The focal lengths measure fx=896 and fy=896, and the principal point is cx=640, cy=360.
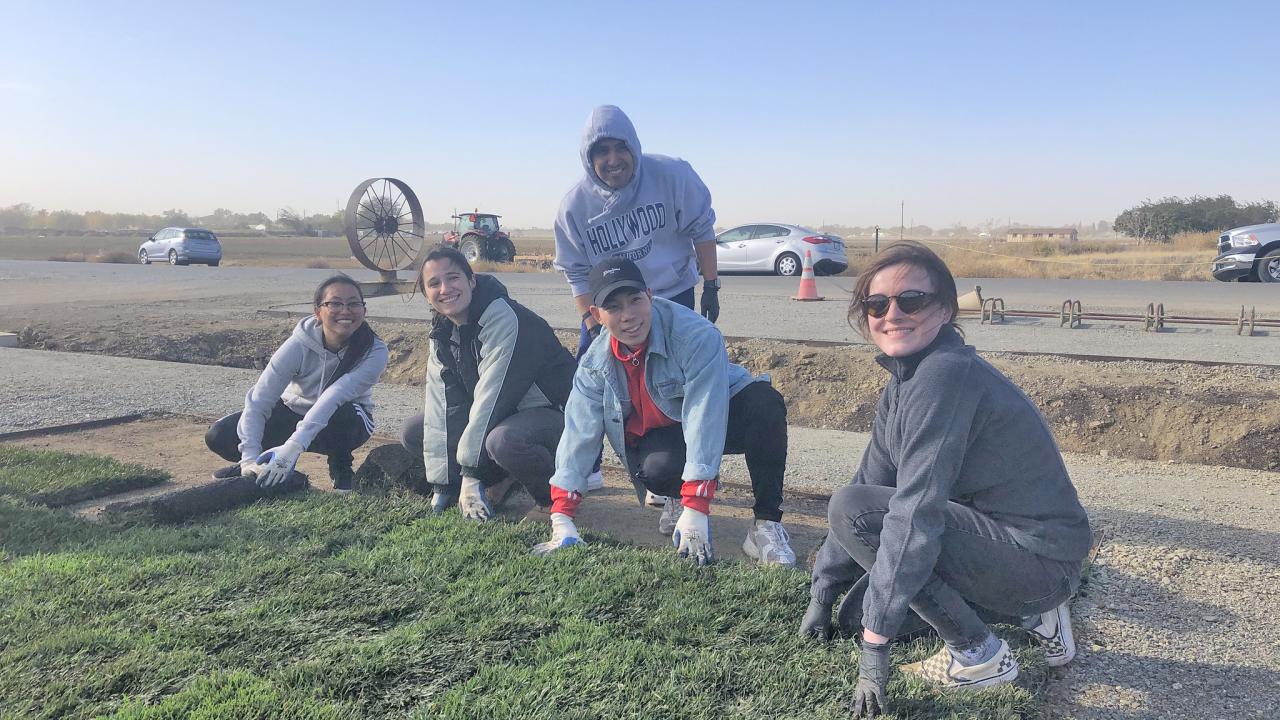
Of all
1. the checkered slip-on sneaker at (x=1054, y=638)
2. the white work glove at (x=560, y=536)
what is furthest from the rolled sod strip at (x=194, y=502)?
the checkered slip-on sneaker at (x=1054, y=638)

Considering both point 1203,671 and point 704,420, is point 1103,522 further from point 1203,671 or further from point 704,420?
point 704,420

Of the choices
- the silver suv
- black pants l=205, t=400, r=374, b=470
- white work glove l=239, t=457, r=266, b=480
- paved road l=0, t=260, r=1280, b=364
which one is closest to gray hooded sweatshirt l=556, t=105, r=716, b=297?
black pants l=205, t=400, r=374, b=470

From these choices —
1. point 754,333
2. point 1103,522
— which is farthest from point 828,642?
point 754,333

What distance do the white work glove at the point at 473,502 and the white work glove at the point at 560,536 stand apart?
58 centimetres

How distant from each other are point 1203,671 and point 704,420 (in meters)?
1.78

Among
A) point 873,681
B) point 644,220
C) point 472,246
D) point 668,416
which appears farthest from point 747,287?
point 873,681

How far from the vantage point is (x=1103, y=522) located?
13.6ft

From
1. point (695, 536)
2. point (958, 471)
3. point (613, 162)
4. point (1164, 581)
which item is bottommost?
point (1164, 581)

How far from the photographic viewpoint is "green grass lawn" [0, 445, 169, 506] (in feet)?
14.9

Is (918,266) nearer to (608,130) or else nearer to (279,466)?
(608,130)

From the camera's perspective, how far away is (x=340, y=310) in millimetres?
4500

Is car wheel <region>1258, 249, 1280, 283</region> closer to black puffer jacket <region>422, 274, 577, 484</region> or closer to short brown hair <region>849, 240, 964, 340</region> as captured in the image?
black puffer jacket <region>422, 274, 577, 484</region>

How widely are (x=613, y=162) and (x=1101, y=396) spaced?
400 centimetres

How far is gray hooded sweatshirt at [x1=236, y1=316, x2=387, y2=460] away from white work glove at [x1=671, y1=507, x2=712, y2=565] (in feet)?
6.57
